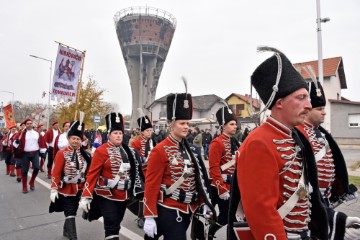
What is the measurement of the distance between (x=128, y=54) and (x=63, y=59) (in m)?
46.6

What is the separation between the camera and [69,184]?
17.8ft

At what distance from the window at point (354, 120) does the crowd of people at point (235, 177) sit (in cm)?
2454

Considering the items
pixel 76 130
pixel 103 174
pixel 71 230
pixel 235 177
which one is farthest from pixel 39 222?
pixel 235 177

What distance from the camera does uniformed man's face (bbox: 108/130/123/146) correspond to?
468 cm

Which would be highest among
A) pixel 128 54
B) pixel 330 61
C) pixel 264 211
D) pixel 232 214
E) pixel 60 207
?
pixel 128 54

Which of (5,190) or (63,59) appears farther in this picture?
(63,59)

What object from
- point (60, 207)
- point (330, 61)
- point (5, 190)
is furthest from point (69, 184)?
point (330, 61)

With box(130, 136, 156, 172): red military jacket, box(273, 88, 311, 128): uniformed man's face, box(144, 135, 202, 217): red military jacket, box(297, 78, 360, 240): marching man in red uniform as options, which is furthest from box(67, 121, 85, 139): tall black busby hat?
box(273, 88, 311, 128): uniformed man's face

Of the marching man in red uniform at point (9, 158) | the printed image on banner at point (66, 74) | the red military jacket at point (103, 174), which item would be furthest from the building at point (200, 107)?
the red military jacket at point (103, 174)

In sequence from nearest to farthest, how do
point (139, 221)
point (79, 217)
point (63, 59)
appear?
point (139, 221) < point (79, 217) < point (63, 59)

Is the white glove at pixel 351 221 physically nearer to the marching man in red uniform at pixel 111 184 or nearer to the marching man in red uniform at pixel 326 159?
the marching man in red uniform at pixel 326 159

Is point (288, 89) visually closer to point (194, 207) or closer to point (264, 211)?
point (264, 211)

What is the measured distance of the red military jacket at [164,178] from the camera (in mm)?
3430

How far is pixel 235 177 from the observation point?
7.34ft
